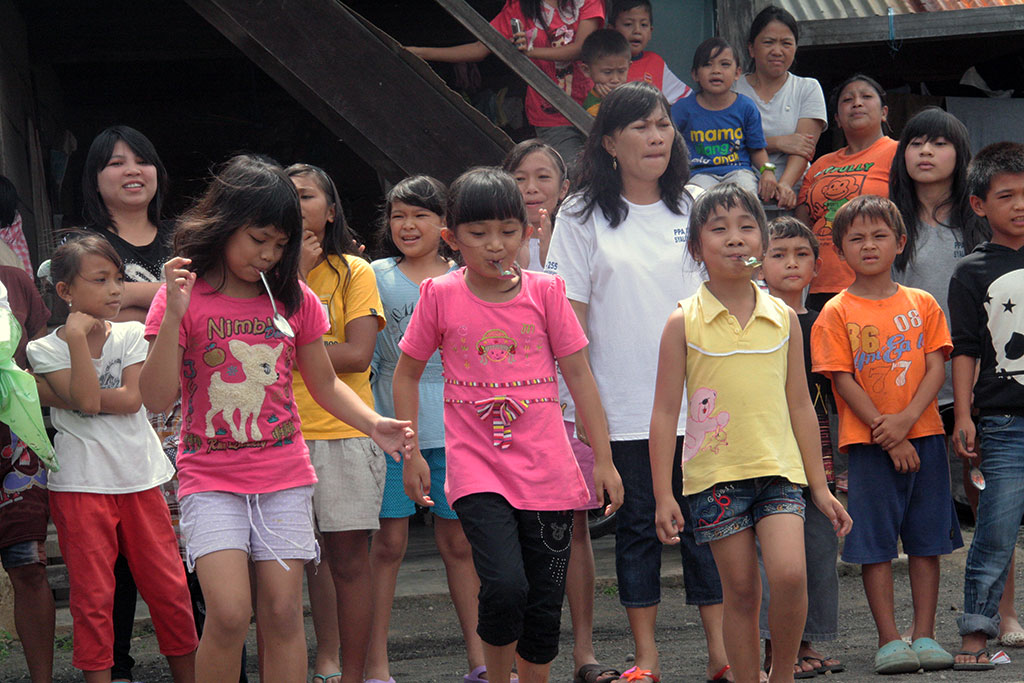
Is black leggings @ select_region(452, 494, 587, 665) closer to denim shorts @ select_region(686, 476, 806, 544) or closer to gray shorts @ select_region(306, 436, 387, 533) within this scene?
denim shorts @ select_region(686, 476, 806, 544)

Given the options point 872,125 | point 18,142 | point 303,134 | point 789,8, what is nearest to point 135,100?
point 303,134

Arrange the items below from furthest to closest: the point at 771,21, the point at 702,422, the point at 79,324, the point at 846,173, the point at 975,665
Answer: the point at 771,21
the point at 846,173
the point at 975,665
the point at 79,324
the point at 702,422

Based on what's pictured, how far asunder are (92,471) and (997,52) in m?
7.11

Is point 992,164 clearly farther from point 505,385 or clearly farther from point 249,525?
point 249,525

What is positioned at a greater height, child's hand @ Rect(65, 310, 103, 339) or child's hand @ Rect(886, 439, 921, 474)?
child's hand @ Rect(65, 310, 103, 339)

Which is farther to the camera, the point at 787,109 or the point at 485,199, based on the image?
the point at 787,109

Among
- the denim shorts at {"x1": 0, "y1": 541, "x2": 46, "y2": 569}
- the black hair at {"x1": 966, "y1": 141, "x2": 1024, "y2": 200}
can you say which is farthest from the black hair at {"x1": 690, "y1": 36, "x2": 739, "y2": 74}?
the denim shorts at {"x1": 0, "y1": 541, "x2": 46, "y2": 569}

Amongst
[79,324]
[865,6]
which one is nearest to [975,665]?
[79,324]

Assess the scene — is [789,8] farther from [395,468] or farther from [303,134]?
[395,468]

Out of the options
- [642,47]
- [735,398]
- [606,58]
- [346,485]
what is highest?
[642,47]

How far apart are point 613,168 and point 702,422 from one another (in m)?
1.20

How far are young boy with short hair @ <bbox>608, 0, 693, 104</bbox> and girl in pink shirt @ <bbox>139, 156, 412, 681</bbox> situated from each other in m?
3.89

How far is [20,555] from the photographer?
4.12 meters

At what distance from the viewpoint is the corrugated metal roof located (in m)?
7.74
